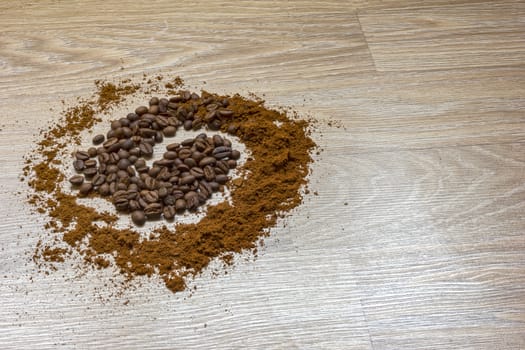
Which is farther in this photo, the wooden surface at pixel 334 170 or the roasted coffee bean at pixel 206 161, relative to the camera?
the roasted coffee bean at pixel 206 161

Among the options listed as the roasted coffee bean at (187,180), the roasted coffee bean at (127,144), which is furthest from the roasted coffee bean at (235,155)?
the roasted coffee bean at (127,144)

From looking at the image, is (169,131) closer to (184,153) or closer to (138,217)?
(184,153)

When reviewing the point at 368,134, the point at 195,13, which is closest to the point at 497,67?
the point at 368,134

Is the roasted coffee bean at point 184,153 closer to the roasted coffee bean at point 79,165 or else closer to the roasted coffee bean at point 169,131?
the roasted coffee bean at point 169,131

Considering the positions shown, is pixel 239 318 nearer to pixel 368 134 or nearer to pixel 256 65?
Answer: pixel 368 134

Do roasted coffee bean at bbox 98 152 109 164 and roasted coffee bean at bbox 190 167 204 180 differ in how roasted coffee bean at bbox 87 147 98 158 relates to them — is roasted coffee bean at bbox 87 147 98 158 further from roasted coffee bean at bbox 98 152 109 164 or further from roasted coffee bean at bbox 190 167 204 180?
roasted coffee bean at bbox 190 167 204 180

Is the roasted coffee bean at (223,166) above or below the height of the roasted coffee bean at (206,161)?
below

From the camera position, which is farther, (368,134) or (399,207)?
(368,134)

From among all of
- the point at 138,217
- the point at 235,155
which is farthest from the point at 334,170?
the point at 138,217
